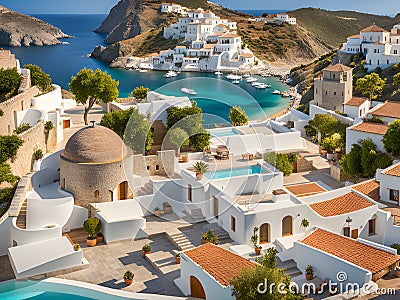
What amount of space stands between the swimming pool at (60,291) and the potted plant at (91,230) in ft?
9.31

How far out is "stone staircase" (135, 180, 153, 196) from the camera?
2498 cm

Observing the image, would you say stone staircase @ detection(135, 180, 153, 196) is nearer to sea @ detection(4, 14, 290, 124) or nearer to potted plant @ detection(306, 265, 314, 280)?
potted plant @ detection(306, 265, 314, 280)

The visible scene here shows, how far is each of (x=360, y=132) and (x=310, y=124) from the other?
22.1 feet

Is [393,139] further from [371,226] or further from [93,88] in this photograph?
[93,88]

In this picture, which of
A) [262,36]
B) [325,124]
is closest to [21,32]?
[262,36]

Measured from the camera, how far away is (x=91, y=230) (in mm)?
21938

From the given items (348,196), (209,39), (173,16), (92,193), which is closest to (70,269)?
(92,193)

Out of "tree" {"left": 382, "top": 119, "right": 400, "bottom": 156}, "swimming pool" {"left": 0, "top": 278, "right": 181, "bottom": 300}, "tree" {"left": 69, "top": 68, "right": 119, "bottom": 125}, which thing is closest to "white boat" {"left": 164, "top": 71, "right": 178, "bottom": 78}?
"tree" {"left": 69, "top": 68, "right": 119, "bottom": 125}

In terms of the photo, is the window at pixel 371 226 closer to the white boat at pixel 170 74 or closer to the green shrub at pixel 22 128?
the green shrub at pixel 22 128

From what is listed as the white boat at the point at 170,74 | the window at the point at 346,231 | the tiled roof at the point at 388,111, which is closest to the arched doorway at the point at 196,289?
the window at the point at 346,231

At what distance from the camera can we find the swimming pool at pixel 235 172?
81.0 feet

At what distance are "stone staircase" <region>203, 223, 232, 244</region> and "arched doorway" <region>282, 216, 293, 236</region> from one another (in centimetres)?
202

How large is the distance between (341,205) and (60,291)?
10815mm

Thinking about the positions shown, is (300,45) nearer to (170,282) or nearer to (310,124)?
(310,124)
